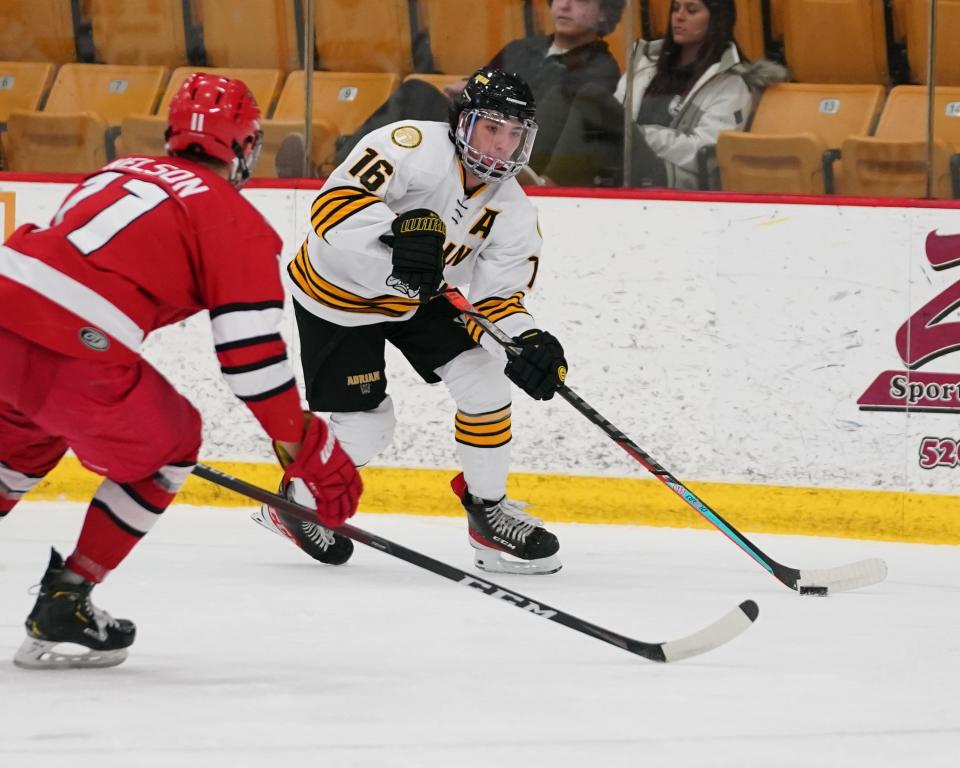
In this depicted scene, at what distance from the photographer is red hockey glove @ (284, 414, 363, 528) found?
219cm

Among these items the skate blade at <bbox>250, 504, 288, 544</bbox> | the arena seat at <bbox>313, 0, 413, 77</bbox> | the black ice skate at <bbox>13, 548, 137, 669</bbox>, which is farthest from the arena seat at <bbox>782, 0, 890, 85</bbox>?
the black ice skate at <bbox>13, 548, 137, 669</bbox>

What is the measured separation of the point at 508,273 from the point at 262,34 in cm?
152

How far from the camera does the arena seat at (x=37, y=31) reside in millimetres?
4496

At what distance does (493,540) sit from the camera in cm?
337

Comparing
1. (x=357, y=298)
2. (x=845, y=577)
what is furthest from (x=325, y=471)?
(x=845, y=577)

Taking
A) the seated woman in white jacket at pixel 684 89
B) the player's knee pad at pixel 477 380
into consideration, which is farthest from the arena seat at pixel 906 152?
the player's knee pad at pixel 477 380

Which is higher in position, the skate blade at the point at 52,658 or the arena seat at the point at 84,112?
the arena seat at the point at 84,112

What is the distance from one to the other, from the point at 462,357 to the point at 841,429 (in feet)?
3.86

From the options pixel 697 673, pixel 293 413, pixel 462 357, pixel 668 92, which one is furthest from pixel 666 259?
pixel 293 413

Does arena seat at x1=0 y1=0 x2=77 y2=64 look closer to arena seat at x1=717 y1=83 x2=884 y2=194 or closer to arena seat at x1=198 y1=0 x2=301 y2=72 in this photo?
arena seat at x1=198 y1=0 x2=301 y2=72

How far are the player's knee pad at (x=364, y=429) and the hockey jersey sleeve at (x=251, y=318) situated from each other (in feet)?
3.86

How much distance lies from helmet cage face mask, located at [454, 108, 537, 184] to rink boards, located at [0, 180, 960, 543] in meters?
0.81

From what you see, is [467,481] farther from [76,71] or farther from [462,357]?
[76,71]

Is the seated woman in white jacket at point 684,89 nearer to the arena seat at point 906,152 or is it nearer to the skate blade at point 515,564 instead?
the arena seat at point 906,152
